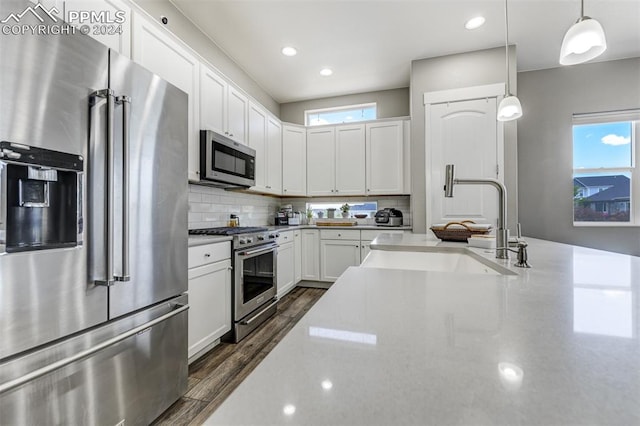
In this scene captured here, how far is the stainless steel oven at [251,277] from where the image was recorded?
227 centimetres

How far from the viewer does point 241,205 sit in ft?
11.1

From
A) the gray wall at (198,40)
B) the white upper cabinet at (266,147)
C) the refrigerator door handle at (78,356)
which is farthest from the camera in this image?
the white upper cabinet at (266,147)

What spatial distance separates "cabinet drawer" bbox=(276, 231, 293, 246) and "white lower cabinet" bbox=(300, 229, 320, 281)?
0.34 m

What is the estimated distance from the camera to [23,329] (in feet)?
3.02

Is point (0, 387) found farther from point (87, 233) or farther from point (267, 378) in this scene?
point (267, 378)

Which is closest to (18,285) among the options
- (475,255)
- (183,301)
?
(183,301)

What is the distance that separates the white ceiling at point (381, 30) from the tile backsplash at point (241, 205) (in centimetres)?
158

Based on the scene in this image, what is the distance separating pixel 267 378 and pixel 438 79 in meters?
3.68

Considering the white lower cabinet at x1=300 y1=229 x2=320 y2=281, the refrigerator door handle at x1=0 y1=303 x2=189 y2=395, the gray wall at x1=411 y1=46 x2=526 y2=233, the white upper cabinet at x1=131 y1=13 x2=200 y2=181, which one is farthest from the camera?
the white lower cabinet at x1=300 y1=229 x2=320 y2=281

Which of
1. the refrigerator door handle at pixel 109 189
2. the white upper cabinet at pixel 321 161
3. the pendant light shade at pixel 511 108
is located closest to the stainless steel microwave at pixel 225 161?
the refrigerator door handle at pixel 109 189

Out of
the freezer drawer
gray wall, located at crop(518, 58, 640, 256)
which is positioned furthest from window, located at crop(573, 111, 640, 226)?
the freezer drawer

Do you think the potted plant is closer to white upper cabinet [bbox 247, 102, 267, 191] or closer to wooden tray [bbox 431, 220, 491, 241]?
white upper cabinet [bbox 247, 102, 267, 191]

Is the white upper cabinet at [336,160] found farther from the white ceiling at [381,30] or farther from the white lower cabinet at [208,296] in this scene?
the white lower cabinet at [208,296]

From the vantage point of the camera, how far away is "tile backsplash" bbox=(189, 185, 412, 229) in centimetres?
265
